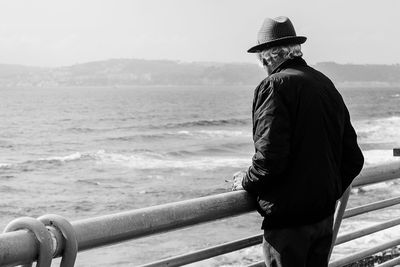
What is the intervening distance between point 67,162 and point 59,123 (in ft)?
114

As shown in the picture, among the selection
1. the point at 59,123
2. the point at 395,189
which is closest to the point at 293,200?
the point at 395,189

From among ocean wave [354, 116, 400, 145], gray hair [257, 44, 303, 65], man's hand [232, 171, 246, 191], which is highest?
gray hair [257, 44, 303, 65]

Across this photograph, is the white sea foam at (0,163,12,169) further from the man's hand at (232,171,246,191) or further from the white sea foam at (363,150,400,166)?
the man's hand at (232,171,246,191)

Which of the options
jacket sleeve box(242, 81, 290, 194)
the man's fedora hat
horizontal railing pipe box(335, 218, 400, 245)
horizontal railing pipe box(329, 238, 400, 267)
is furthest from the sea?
jacket sleeve box(242, 81, 290, 194)

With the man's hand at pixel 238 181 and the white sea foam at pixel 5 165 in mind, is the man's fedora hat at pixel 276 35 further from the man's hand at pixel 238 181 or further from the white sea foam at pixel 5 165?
the white sea foam at pixel 5 165

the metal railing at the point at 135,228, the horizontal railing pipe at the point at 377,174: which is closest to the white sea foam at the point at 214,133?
the horizontal railing pipe at the point at 377,174

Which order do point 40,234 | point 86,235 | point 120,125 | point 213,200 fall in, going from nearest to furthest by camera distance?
point 40,234 → point 86,235 → point 213,200 → point 120,125

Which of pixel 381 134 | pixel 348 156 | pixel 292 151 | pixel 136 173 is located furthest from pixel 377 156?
pixel 292 151

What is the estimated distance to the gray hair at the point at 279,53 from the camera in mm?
2555

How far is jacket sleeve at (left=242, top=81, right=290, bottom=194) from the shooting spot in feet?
7.62

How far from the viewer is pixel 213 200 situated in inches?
88.4

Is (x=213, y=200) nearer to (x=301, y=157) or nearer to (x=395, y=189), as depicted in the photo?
(x=301, y=157)

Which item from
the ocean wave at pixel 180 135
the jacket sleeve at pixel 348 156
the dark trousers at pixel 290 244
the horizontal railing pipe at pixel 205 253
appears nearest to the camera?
the horizontal railing pipe at pixel 205 253

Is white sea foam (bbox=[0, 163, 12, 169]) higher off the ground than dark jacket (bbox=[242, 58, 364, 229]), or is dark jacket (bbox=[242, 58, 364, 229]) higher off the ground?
dark jacket (bbox=[242, 58, 364, 229])
